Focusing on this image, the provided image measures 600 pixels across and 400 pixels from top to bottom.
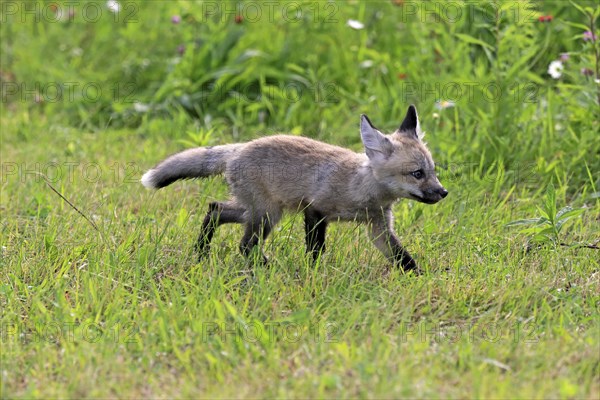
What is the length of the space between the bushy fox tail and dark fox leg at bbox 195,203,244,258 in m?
0.26

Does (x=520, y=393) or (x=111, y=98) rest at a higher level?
(x=520, y=393)

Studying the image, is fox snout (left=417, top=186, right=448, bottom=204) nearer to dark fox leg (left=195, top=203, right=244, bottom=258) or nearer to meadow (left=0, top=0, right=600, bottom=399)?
meadow (left=0, top=0, right=600, bottom=399)

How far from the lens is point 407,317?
190 inches

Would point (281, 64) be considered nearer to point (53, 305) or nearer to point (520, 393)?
point (53, 305)

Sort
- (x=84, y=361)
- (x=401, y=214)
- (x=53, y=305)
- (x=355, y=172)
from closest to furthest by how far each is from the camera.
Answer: (x=84, y=361)
(x=53, y=305)
(x=355, y=172)
(x=401, y=214)

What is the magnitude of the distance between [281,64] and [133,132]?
1.63 m

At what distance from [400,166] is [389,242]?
476 mm

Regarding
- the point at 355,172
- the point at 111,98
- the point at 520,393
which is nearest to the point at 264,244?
the point at 355,172

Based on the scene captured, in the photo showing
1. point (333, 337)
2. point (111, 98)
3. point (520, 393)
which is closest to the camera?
point (520, 393)

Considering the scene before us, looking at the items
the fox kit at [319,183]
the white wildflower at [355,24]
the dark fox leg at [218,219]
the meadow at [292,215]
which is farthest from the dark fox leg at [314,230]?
the white wildflower at [355,24]

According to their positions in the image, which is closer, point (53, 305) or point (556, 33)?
point (53, 305)

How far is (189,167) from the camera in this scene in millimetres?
5988

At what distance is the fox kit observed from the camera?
5672 millimetres
